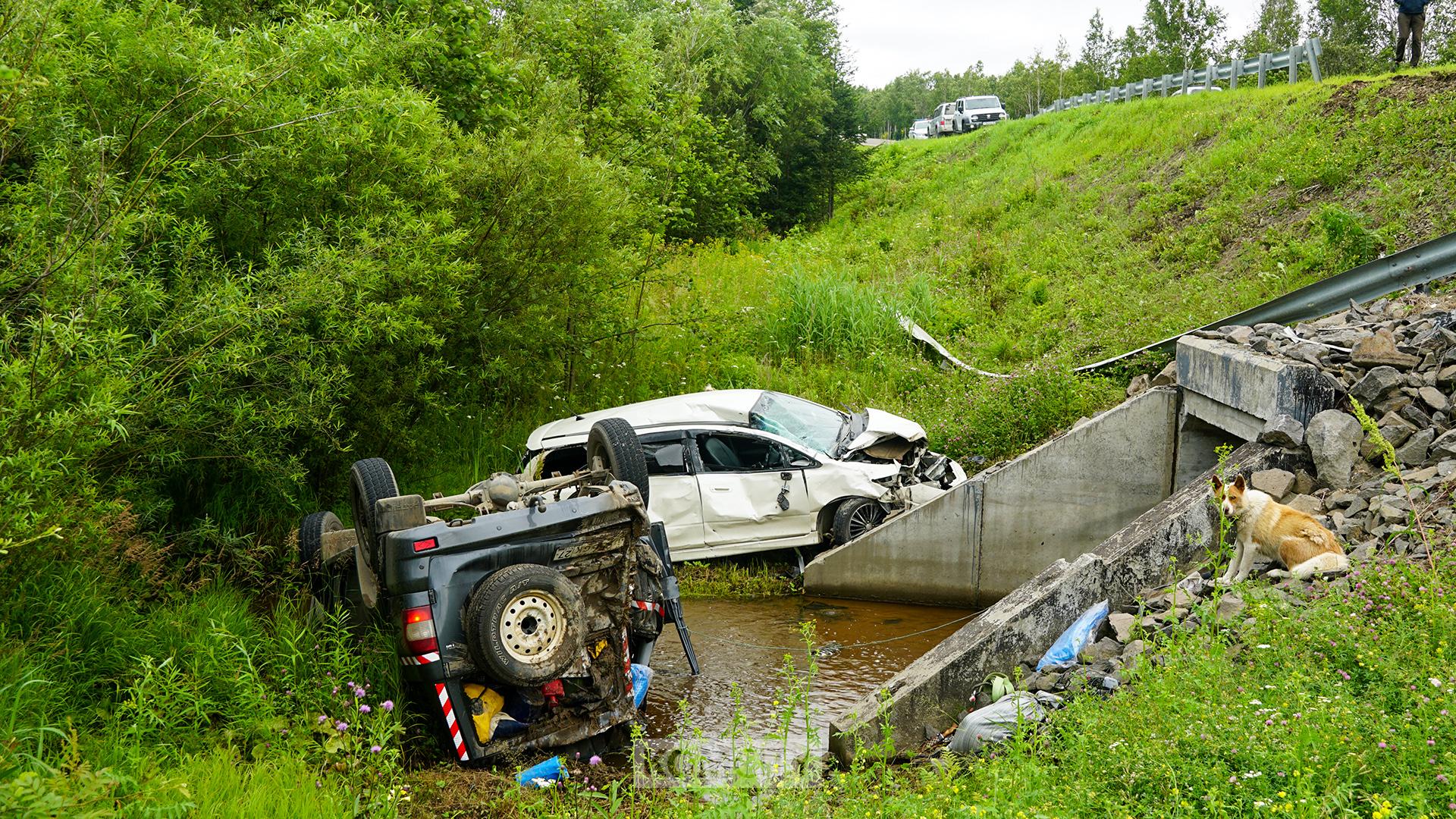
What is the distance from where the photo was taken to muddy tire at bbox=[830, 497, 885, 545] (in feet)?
36.8

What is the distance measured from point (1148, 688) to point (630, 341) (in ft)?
36.8

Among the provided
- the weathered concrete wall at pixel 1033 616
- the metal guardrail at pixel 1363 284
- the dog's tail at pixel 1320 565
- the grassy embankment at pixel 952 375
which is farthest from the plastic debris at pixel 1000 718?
the metal guardrail at pixel 1363 284

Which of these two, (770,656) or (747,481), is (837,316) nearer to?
(747,481)

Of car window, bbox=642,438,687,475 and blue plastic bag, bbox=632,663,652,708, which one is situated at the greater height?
car window, bbox=642,438,687,475

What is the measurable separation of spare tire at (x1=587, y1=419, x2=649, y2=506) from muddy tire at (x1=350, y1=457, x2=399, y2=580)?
1.72m

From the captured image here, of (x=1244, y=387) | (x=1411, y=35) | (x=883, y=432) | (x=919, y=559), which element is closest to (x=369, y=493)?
(x=919, y=559)

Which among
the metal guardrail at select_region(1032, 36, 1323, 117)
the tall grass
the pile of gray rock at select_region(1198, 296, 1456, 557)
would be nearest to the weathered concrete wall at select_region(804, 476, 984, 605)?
the pile of gray rock at select_region(1198, 296, 1456, 557)

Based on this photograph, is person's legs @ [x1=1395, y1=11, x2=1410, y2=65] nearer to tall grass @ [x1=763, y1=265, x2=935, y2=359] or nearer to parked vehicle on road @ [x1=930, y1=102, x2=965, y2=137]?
tall grass @ [x1=763, y1=265, x2=935, y2=359]

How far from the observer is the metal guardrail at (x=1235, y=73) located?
20438mm

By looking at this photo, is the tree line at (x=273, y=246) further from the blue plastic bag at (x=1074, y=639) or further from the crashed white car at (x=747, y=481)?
the blue plastic bag at (x=1074, y=639)

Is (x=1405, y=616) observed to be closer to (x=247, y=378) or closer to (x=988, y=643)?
(x=988, y=643)

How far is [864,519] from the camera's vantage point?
37.1 ft

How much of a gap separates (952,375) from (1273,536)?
345 inches

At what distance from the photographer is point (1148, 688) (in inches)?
199
